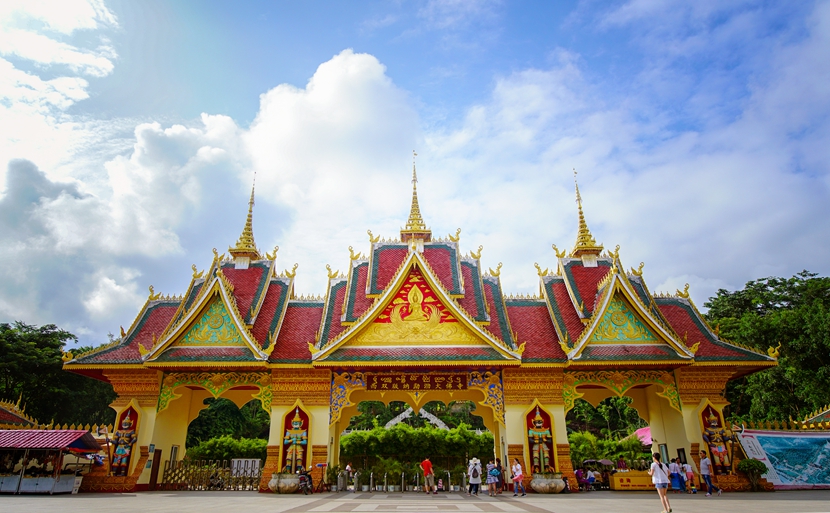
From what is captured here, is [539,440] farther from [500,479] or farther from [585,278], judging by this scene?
[585,278]

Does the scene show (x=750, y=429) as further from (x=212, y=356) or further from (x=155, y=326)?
(x=155, y=326)

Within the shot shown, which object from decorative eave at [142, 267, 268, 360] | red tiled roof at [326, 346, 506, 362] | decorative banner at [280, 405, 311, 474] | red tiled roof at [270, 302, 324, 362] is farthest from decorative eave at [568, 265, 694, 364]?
decorative eave at [142, 267, 268, 360]

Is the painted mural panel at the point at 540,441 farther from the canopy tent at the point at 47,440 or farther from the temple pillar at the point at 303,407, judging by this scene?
the canopy tent at the point at 47,440

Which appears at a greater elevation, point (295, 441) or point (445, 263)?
point (445, 263)

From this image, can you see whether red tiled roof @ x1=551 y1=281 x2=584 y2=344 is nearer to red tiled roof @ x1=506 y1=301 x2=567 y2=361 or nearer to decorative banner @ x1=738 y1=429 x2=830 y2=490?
red tiled roof @ x1=506 y1=301 x2=567 y2=361

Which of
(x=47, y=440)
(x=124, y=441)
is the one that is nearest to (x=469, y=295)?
(x=124, y=441)

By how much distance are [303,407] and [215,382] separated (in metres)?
3.03

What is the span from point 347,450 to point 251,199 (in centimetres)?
1395

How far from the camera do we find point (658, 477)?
9.14 metres

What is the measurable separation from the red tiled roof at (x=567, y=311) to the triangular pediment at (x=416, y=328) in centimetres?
297

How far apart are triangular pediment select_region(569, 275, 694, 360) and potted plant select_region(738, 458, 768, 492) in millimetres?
3252

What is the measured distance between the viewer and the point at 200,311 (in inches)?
654

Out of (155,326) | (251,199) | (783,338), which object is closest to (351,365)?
(155,326)

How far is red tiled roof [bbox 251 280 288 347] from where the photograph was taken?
17188 millimetres
